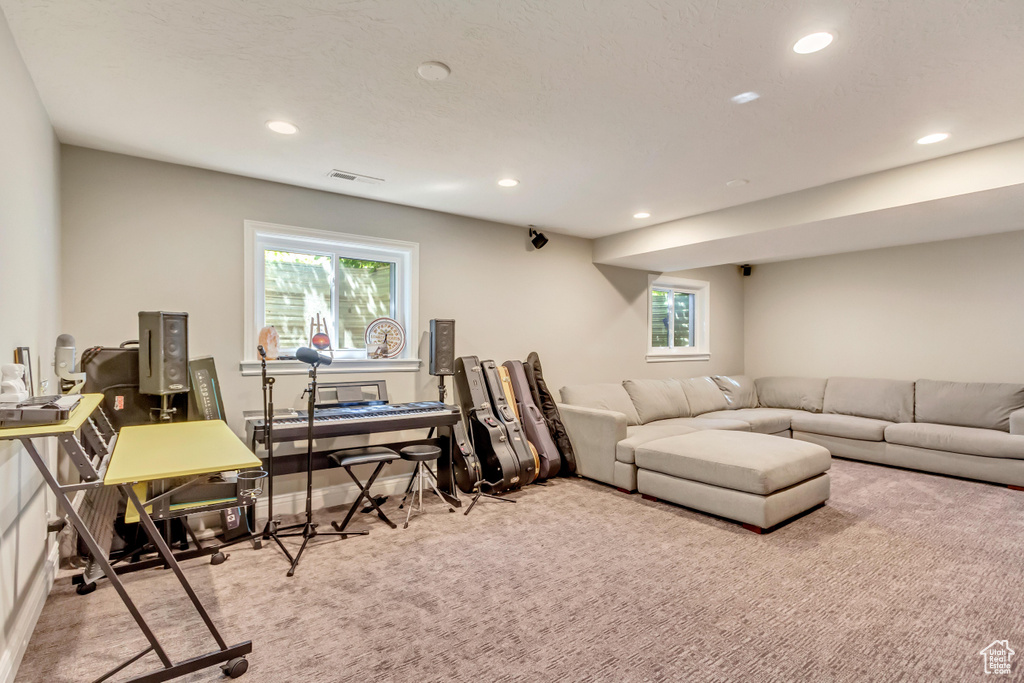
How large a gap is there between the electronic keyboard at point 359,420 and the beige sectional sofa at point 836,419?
1.37m

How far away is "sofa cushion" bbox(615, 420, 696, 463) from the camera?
3.98 metres

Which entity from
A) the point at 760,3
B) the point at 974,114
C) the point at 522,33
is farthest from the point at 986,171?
the point at 522,33

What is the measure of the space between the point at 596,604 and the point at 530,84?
7.86 feet

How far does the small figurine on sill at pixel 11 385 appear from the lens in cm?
149

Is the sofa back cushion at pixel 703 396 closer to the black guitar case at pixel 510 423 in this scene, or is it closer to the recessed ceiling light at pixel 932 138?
the black guitar case at pixel 510 423

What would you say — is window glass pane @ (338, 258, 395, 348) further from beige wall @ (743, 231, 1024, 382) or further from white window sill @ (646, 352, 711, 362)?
beige wall @ (743, 231, 1024, 382)

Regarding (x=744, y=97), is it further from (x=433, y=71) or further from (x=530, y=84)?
(x=433, y=71)

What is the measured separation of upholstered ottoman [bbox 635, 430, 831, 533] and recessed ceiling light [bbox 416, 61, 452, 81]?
2881 millimetres

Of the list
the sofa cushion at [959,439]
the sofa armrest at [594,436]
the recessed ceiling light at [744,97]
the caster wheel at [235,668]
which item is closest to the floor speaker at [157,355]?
the caster wheel at [235,668]

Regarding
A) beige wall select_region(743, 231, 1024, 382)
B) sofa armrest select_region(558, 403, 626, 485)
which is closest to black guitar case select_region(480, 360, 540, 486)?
sofa armrest select_region(558, 403, 626, 485)

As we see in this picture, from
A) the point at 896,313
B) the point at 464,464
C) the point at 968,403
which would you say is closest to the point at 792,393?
the point at 896,313

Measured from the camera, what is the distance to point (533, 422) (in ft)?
14.5

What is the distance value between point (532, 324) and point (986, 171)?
3.40 meters

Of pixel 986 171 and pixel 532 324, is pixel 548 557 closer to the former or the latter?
pixel 532 324
